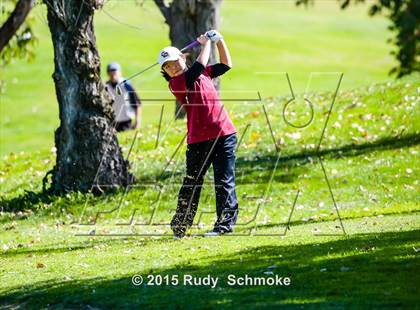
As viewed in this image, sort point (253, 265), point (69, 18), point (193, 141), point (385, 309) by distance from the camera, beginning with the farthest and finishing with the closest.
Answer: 1. point (69, 18)
2. point (193, 141)
3. point (253, 265)
4. point (385, 309)

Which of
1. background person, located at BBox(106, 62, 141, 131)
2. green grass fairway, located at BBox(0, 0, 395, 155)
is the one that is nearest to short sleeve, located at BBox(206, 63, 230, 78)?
background person, located at BBox(106, 62, 141, 131)

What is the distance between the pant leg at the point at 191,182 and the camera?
11.3 metres

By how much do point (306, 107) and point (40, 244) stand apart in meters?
9.05

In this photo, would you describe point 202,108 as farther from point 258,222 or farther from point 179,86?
point 258,222

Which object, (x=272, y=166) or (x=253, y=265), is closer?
(x=253, y=265)

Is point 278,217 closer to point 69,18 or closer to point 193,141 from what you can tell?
point 193,141

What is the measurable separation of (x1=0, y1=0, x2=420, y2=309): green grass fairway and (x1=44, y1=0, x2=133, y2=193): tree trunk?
341mm

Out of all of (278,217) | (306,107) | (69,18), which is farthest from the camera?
(306,107)

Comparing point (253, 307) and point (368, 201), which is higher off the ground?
point (253, 307)

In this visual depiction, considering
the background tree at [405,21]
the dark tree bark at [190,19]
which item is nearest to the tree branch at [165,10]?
the dark tree bark at [190,19]

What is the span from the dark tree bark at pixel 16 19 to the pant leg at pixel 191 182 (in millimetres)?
2589

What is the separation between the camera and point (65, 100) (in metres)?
15.9

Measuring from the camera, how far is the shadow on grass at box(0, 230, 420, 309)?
7.94 m

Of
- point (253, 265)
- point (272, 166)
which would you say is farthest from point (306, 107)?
point (253, 265)
